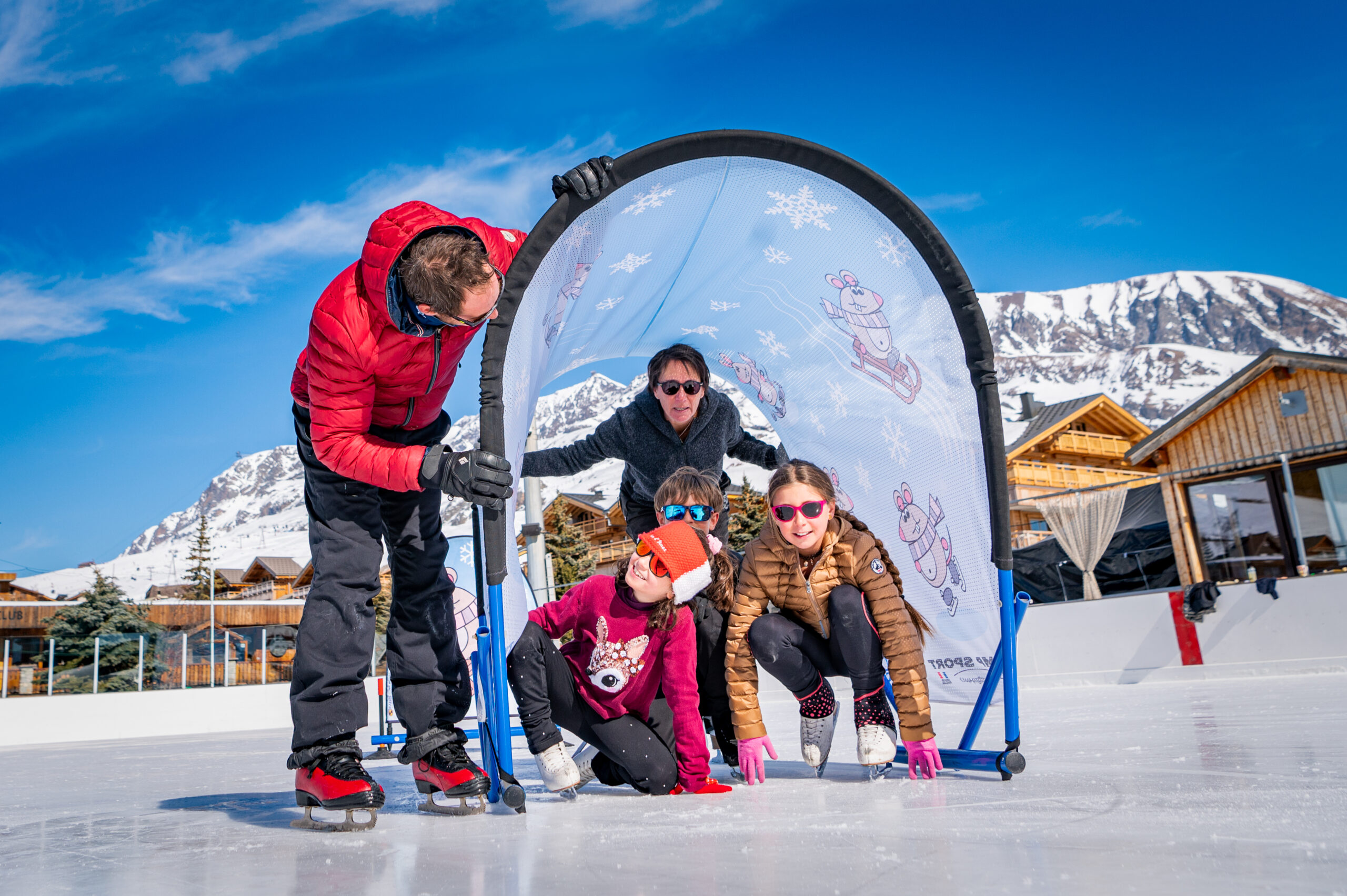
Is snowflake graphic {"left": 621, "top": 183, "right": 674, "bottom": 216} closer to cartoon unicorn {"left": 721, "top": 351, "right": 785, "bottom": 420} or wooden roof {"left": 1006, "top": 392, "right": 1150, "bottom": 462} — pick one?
cartoon unicorn {"left": 721, "top": 351, "right": 785, "bottom": 420}

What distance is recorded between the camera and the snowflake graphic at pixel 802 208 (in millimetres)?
2592

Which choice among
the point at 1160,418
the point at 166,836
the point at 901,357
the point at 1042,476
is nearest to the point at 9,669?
the point at 166,836

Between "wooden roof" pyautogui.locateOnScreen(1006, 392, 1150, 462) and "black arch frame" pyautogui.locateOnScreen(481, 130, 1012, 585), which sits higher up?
"wooden roof" pyautogui.locateOnScreen(1006, 392, 1150, 462)

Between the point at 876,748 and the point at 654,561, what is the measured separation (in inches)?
29.9

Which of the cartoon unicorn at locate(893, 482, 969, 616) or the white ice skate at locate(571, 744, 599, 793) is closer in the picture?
the white ice skate at locate(571, 744, 599, 793)

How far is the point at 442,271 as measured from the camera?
183cm

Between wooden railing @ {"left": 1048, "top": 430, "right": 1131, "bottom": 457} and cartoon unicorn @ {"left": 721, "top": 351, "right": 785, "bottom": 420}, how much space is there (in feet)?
76.3

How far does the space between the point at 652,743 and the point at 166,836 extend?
1.13 m

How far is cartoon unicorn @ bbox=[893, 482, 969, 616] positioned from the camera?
2625 millimetres

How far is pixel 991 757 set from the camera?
7.27 feet

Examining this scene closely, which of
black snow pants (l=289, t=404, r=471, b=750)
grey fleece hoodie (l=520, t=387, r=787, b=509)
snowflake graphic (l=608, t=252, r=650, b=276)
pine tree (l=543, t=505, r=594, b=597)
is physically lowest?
black snow pants (l=289, t=404, r=471, b=750)

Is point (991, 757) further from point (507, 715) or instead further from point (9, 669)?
point (9, 669)

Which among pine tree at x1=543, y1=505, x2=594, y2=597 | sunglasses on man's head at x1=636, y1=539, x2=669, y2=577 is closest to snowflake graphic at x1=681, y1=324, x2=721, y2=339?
sunglasses on man's head at x1=636, y1=539, x2=669, y2=577

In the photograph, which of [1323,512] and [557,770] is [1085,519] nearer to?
[1323,512]
